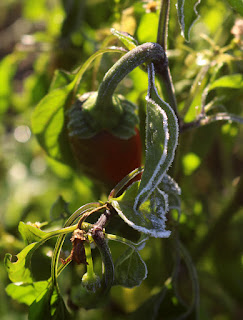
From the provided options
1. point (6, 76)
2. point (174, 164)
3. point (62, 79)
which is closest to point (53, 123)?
point (62, 79)

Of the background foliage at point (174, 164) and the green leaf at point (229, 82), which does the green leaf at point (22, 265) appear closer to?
the background foliage at point (174, 164)

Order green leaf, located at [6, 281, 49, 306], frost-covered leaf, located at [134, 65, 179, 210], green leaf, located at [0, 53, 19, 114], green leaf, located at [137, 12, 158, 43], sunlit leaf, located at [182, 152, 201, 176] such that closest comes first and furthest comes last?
frost-covered leaf, located at [134, 65, 179, 210] < green leaf, located at [6, 281, 49, 306] < green leaf, located at [137, 12, 158, 43] < sunlit leaf, located at [182, 152, 201, 176] < green leaf, located at [0, 53, 19, 114]

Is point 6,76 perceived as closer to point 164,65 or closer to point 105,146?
point 105,146

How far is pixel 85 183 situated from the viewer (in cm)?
81

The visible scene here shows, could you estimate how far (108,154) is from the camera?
23.2 inches

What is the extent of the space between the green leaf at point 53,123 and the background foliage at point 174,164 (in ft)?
0.16

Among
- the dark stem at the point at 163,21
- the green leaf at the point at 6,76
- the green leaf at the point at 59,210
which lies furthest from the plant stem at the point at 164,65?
the green leaf at the point at 6,76

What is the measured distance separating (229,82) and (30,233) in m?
0.32

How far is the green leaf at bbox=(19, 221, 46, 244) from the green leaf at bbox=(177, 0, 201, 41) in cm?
24

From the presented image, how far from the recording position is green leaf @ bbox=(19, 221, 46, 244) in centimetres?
46

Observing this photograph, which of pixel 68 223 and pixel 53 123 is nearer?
pixel 68 223

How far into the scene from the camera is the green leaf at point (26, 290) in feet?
1.69

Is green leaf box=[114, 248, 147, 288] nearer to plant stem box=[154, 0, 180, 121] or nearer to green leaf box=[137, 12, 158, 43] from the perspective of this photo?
plant stem box=[154, 0, 180, 121]

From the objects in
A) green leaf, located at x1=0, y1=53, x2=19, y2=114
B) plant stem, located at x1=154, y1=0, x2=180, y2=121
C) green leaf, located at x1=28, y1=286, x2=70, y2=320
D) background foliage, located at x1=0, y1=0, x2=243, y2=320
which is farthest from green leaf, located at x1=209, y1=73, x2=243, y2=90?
green leaf, located at x1=0, y1=53, x2=19, y2=114
